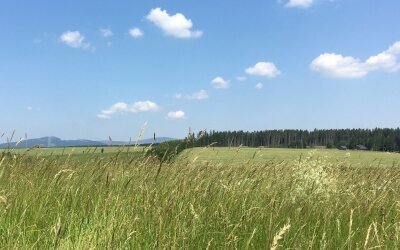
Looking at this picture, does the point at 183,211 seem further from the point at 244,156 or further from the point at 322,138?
the point at 322,138

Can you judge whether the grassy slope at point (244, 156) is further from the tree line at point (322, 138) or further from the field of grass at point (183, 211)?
the tree line at point (322, 138)

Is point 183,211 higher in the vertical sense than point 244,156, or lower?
lower

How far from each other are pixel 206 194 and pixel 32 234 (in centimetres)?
160

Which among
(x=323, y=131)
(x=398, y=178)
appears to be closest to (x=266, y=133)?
(x=323, y=131)

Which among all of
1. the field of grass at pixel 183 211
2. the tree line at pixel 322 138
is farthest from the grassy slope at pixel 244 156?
the tree line at pixel 322 138

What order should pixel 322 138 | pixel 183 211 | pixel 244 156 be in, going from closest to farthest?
pixel 183 211 < pixel 244 156 < pixel 322 138

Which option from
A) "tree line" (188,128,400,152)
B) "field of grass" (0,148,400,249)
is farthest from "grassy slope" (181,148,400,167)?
"tree line" (188,128,400,152)

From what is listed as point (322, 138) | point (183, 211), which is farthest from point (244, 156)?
point (322, 138)

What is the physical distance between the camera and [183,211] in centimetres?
312

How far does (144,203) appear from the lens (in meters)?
3.46

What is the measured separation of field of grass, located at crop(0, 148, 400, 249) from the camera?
2.82 metres

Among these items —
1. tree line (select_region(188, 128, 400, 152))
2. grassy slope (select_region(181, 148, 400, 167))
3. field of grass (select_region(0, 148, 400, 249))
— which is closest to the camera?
field of grass (select_region(0, 148, 400, 249))

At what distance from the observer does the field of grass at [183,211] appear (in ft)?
9.27

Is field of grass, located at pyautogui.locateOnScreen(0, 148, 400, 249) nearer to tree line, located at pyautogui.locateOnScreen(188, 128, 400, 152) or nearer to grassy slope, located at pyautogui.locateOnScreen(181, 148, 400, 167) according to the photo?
grassy slope, located at pyautogui.locateOnScreen(181, 148, 400, 167)
